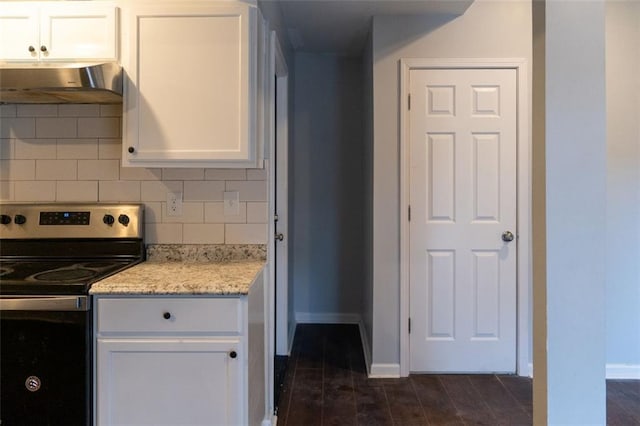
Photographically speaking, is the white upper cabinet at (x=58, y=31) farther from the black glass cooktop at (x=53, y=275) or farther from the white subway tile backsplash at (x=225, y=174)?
the black glass cooktop at (x=53, y=275)

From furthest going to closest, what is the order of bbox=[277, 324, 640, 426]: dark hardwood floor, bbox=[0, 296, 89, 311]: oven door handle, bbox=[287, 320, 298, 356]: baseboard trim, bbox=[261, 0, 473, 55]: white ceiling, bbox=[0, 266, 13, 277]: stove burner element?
bbox=[287, 320, 298, 356]: baseboard trim, bbox=[261, 0, 473, 55]: white ceiling, bbox=[277, 324, 640, 426]: dark hardwood floor, bbox=[0, 266, 13, 277]: stove burner element, bbox=[0, 296, 89, 311]: oven door handle

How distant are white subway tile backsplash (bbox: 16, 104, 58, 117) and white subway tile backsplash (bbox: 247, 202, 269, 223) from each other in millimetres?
1051

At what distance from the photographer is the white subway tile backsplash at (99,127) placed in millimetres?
1976

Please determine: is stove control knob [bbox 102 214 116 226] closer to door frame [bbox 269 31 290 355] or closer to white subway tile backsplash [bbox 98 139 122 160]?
white subway tile backsplash [bbox 98 139 122 160]

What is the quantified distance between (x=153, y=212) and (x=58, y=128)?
2.02ft

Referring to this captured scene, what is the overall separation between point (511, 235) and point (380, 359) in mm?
1175

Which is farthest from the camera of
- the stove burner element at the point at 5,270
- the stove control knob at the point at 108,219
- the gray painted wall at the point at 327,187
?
the gray painted wall at the point at 327,187

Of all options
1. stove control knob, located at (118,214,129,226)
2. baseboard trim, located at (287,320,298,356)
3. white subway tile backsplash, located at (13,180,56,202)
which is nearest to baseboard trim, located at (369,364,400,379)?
baseboard trim, located at (287,320,298,356)

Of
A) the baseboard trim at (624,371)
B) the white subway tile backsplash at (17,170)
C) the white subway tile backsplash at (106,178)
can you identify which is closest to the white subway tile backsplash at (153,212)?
the white subway tile backsplash at (106,178)

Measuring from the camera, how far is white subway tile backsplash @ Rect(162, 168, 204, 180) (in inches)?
77.8

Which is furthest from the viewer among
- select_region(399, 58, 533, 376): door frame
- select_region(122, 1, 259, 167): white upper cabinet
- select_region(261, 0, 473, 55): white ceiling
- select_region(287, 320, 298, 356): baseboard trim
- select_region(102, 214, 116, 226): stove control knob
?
select_region(287, 320, 298, 356): baseboard trim

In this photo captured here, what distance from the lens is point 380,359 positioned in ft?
8.75

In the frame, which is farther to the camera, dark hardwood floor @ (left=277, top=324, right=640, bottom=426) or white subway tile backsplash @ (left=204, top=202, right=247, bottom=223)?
dark hardwood floor @ (left=277, top=324, right=640, bottom=426)

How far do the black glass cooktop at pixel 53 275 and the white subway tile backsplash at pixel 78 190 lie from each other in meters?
0.32
